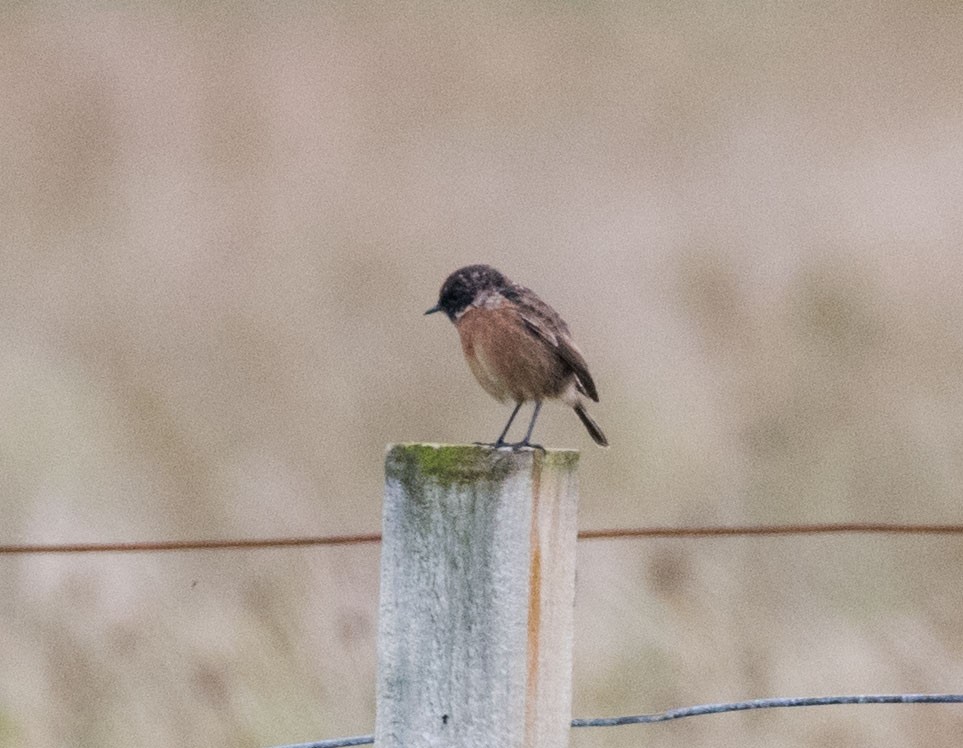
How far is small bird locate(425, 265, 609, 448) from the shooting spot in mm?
3693

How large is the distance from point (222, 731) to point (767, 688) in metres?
1.74

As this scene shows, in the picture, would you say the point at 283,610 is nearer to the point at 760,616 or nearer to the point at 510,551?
the point at 760,616

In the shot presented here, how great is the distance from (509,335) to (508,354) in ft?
0.16

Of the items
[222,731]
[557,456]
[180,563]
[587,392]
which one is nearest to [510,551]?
[557,456]

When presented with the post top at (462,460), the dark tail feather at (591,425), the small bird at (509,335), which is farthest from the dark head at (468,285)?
the post top at (462,460)

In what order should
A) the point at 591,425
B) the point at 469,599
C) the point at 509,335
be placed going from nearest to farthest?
the point at 469,599 → the point at 509,335 → the point at 591,425

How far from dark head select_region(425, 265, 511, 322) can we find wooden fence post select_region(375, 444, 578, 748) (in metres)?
1.72

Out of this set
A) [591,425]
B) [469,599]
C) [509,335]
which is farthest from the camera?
[591,425]

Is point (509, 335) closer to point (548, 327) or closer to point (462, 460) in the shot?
point (548, 327)

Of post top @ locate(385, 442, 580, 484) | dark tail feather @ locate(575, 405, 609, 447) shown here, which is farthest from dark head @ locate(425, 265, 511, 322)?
post top @ locate(385, 442, 580, 484)

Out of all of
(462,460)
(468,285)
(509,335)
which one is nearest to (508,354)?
(509,335)

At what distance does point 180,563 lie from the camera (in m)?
5.75

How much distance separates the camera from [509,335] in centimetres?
369

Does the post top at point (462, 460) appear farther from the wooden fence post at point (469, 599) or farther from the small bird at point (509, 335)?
the small bird at point (509, 335)
